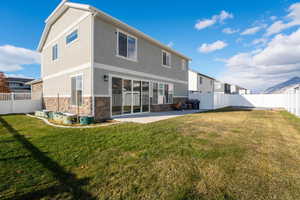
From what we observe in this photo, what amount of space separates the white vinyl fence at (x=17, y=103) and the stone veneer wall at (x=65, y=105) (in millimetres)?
977

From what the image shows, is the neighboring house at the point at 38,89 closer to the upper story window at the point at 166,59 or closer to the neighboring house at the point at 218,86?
the upper story window at the point at 166,59

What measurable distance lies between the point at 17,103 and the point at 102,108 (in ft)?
29.6

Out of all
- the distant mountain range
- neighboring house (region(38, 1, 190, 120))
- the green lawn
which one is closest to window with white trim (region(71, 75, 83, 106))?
neighboring house (region(38, 1, 190, 120))

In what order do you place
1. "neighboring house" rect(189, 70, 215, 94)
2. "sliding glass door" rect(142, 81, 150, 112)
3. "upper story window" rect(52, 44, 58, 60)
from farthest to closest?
"neighboring house" rect(189, 70, 215, 94) → "upper story window" rect(52, 44, 58, 60) → "sliding glass door" rect(142, 81, 150, 112)

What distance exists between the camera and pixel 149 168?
2.61 meters

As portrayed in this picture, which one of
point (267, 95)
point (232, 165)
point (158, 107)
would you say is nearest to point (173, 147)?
point (232, 165)

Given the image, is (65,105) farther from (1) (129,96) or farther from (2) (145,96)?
(2) (145,96)

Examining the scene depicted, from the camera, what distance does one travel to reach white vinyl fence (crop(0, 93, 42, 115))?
10469mm

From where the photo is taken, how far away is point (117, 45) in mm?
8383

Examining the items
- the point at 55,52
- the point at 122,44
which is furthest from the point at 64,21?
the point at 122,44

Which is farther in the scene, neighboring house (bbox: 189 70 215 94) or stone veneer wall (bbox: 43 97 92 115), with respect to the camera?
neighboring house (bbox: 189 70 215 94)

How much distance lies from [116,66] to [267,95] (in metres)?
20.4

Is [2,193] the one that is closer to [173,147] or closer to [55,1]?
[173,147]

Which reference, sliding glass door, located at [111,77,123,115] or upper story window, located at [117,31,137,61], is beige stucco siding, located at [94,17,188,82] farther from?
sliding glass door, located at [111,77,123,115]
